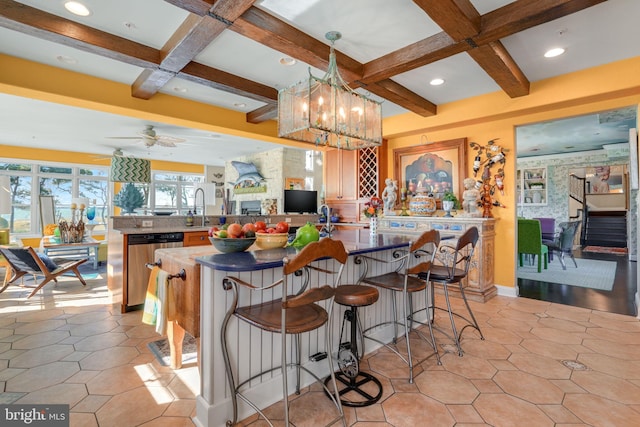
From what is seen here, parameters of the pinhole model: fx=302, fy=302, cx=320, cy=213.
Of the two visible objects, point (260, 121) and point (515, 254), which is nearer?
point (515, 254)

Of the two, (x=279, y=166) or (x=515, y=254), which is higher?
(x=279, y=166)

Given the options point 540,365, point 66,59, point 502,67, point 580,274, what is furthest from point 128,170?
point 580,274

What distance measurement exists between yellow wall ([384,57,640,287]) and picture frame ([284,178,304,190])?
330 cm

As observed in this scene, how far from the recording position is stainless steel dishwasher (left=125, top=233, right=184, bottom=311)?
340cm

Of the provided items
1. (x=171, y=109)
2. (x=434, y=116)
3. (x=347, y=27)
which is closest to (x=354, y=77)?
(x=347, y=27)

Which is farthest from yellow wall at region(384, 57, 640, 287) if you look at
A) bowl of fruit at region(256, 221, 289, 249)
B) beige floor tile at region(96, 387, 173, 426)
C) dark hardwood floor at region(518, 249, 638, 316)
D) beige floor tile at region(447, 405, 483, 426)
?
beige floor tile at region(96, 387, 173, 426)

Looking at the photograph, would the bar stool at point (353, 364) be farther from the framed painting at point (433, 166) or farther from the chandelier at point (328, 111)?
the framed painting at point (433, 166)

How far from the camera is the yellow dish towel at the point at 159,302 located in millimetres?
1899

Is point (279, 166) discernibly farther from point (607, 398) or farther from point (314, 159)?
point (607, 398)

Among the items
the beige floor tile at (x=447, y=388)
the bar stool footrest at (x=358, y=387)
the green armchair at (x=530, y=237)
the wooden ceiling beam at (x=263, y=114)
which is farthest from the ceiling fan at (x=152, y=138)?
the green armchair at (x=530, y=237)

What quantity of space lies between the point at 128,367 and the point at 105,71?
3.05 meters

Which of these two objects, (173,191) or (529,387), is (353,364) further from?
(173,191)

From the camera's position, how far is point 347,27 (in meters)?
2.49

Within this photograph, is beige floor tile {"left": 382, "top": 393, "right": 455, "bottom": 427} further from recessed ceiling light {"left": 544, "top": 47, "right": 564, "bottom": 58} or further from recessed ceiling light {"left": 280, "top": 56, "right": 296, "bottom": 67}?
recessed ceiling light {"left": 544, "top": 47, "right": 564, "bottom": 58}
